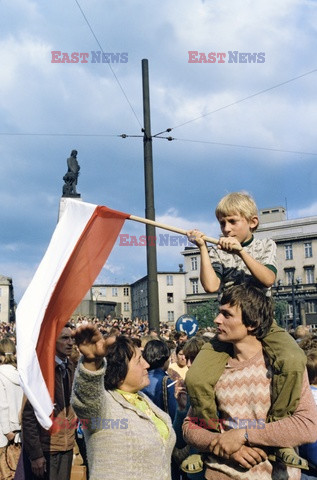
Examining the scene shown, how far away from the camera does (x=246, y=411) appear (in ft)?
9.52

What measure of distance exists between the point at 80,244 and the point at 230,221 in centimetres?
93

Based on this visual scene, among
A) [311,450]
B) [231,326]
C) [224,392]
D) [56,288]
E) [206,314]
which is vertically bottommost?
[311,450]

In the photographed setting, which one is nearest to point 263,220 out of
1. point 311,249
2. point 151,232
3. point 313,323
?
point 311,249

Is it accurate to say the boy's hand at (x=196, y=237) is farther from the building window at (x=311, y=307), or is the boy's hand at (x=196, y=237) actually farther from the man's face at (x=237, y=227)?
the building window at (x=311, y=307)

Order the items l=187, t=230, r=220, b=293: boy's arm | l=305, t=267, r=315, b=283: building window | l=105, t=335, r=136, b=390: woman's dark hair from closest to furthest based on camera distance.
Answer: l=187, t=230, r=220, b=293: boy's arm → l=105, t=335, r=136, b=390: woman's dark hair → l=305, t=267, r=315, b=283: building window

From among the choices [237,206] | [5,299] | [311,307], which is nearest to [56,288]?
[237,206]

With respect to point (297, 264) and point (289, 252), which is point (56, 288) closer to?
point (297, 264)

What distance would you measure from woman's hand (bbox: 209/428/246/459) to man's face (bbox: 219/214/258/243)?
3.48 ft

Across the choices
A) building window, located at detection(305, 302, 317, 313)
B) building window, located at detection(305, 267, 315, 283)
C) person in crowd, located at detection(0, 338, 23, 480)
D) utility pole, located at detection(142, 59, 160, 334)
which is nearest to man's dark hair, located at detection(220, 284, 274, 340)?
person in crowd, located at detection(0, 338, 23, 480)

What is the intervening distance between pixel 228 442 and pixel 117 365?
3.19 ft

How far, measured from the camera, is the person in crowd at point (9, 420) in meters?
6.45

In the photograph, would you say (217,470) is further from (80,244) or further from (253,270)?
(80,244)

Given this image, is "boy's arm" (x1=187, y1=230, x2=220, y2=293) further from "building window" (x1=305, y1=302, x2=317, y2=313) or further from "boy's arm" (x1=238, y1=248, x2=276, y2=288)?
"building window" (x1=305, y1=302, x2=317, y2=313)

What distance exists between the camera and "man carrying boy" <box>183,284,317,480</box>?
9.06 feet
